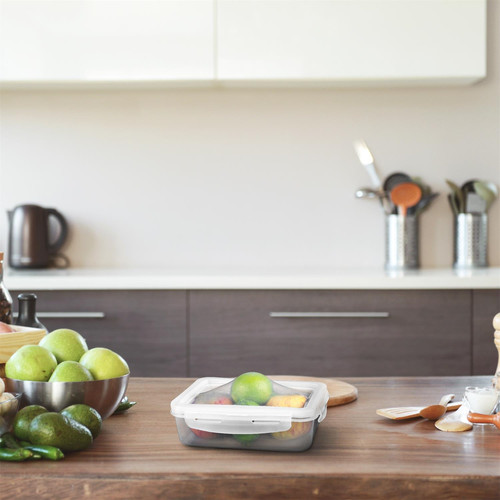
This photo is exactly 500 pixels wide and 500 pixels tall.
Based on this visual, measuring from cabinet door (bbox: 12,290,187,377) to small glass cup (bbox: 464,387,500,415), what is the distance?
154 centimetres

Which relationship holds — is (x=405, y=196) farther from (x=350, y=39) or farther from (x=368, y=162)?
(x=350, y=39)

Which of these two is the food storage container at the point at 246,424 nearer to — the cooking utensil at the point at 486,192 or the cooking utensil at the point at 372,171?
the cooking utensil at the point at 372,171

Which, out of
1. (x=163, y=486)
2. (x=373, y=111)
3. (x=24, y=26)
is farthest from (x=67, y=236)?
(x=163, y=486)

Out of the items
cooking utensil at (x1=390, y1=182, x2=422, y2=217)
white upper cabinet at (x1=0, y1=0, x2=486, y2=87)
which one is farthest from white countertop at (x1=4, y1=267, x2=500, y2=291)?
white upper cabinet at (x1=0, y1=0, x2=486, y2=87)

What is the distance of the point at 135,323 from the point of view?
2.58 meters

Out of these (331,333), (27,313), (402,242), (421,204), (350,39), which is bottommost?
(331,333)

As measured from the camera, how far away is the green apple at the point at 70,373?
109 cm

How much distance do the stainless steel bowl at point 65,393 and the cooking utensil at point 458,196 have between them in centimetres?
226

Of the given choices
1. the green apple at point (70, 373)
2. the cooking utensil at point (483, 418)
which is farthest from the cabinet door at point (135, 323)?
the cooking utensil at point (483, 418)

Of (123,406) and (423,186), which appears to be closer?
(123,406)

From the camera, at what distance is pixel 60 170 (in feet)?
10.5

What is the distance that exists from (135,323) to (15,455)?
1.62 m

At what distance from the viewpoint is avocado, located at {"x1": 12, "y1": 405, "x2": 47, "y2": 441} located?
1.00m

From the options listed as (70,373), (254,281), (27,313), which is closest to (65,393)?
(70,373)
